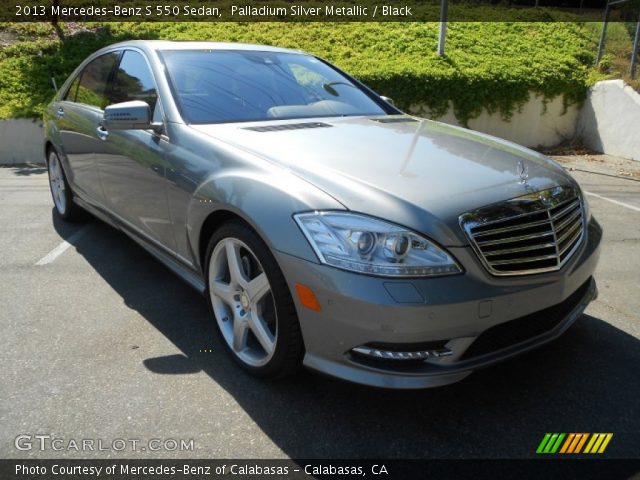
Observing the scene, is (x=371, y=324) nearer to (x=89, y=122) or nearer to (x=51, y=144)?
(x=89, y=122)

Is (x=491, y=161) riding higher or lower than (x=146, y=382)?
higher

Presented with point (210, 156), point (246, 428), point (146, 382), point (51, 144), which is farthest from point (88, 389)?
point (51, 144)

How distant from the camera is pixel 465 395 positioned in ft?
8.13

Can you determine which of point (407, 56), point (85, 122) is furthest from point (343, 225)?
point (407, 56)

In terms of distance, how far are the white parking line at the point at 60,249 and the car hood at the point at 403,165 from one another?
7.17 ft

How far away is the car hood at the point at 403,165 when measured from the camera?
2102 mm

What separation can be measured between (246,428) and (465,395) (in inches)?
39.8

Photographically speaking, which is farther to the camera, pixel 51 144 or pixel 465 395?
pixel 51 144

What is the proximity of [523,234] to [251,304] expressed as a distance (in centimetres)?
125

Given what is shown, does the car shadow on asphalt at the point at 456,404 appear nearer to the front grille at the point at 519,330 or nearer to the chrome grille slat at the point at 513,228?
the front grille at the point at 519,330

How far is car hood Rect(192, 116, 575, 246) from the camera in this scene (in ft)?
6.89

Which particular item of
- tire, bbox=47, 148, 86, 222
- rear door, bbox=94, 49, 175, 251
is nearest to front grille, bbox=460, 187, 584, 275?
rear door, bbox=94, 49, 175, 251

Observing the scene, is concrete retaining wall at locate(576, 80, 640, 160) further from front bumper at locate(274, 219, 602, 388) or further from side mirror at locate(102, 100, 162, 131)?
side mirror at locate(102, 100, 162, 131)
